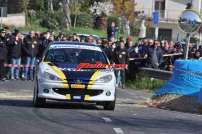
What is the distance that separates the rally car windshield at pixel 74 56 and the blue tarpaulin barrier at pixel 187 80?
230 centimetres

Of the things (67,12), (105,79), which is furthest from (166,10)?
(105,79)

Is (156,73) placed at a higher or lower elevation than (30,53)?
lower

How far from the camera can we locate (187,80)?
20.8 m

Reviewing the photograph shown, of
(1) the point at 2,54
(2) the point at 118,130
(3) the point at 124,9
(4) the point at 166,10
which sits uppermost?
(3) the point at 124,9

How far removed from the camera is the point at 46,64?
62.6ft

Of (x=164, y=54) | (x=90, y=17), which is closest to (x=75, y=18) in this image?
(x=90, y=17)

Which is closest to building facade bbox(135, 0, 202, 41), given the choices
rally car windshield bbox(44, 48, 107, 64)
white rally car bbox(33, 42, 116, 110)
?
rally car windshield bbox(44, 48, 107, 64)

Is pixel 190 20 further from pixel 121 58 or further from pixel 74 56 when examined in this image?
pixel 121 58

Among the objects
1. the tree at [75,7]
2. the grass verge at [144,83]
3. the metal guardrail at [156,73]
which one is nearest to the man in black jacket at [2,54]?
the grass verge at [144,83]

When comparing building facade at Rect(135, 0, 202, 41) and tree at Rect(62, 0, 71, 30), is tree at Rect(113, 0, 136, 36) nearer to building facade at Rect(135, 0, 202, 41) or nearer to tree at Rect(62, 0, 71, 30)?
tree at Rect(62, 0, 71, 30)

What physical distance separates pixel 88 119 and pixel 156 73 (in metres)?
11.6

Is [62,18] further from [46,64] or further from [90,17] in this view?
[46,64]

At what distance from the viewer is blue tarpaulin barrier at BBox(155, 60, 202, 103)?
20469mm

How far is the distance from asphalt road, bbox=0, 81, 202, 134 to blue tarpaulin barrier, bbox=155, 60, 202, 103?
105cm
